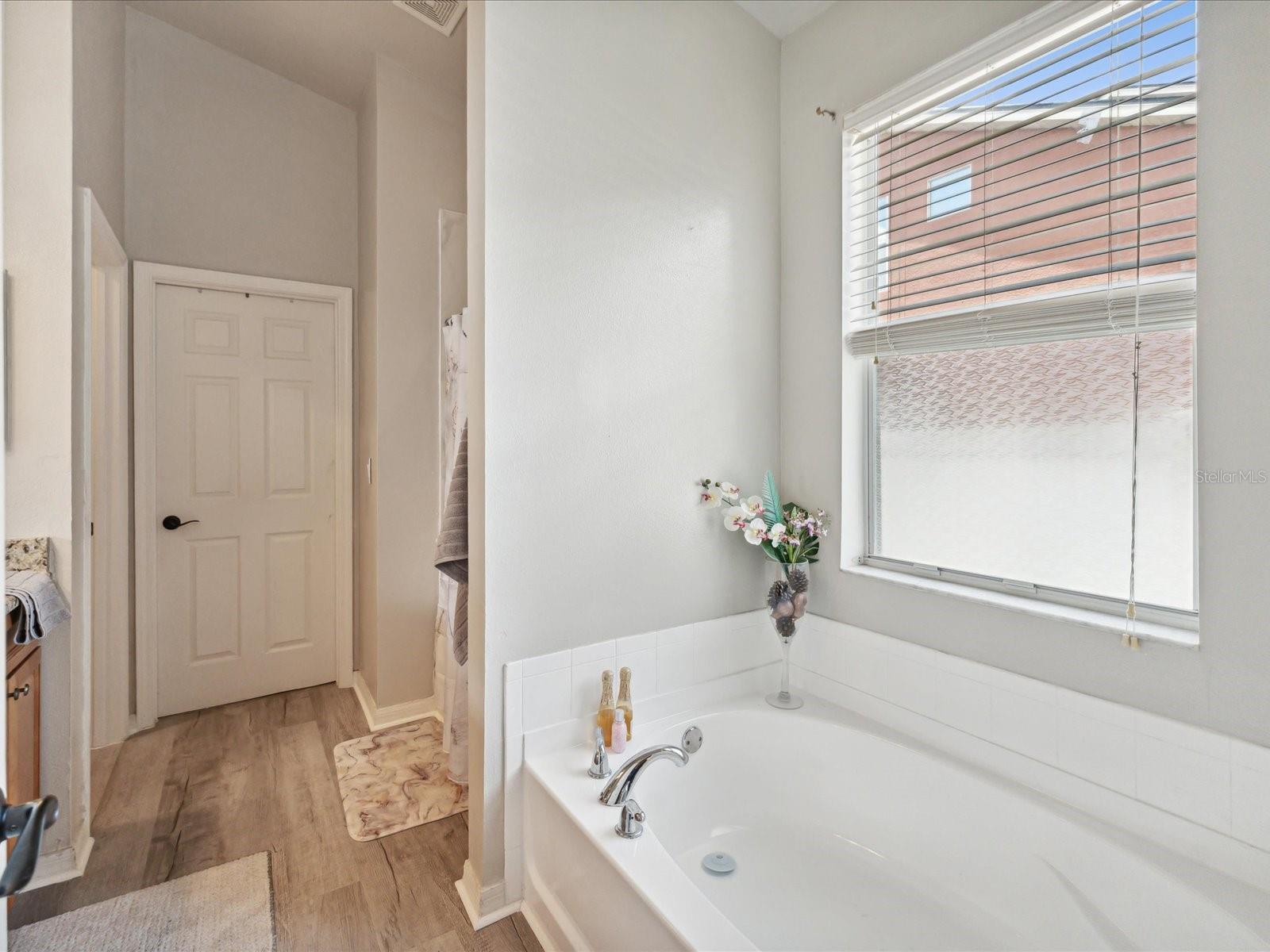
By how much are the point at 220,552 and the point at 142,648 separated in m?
0.50

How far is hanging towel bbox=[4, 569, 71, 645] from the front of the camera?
1.66m

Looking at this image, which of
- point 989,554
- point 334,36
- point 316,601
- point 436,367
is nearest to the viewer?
point 989,554

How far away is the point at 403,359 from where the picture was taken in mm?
2965

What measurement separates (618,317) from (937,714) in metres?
1.44

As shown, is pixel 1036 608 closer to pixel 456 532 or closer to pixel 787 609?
pixel 787 609

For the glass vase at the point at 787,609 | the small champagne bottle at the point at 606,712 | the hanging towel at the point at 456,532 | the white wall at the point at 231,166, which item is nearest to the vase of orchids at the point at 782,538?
the glass vase at the point at 787,609

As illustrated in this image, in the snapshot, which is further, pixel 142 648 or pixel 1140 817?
pixel 142 648

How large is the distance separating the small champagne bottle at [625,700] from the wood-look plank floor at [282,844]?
0.57m

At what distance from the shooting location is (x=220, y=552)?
308cm

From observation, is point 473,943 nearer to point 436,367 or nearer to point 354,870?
point 354,870

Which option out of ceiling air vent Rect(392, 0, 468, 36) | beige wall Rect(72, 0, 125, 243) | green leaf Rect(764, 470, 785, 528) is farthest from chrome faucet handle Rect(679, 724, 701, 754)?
ceiling air vent Rect(392, 0, 468, 36)

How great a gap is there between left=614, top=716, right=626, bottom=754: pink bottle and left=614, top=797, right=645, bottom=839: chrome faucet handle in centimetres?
33

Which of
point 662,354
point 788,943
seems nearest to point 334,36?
point 662,354

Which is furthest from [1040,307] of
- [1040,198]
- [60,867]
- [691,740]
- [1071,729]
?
[60,867]
